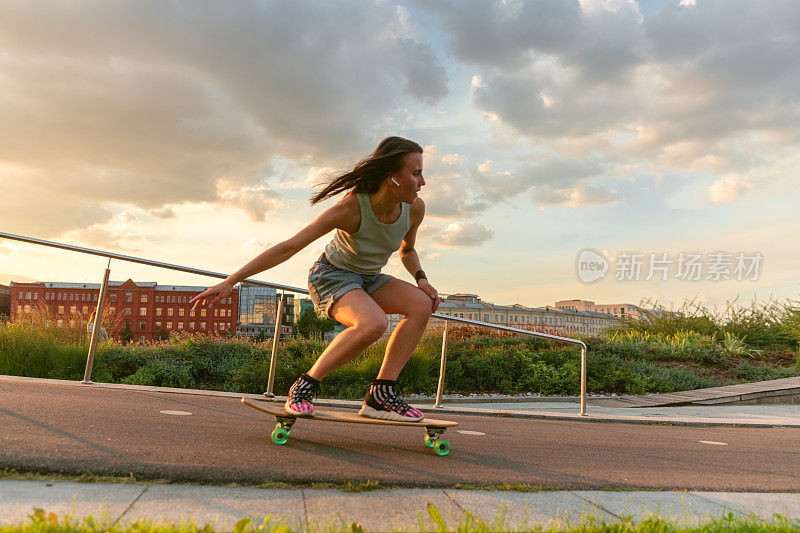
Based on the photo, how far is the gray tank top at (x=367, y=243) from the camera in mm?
3145

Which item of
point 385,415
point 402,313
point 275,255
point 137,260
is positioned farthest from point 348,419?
point 137,260

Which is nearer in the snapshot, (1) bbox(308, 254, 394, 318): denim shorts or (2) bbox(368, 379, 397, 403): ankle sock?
(2) bbox(368, 379, 397, 403): ankle sock

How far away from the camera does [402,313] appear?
3244mm

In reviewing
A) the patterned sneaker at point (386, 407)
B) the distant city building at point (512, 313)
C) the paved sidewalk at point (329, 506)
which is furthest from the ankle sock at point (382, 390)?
the distant city building at point (512, 313)

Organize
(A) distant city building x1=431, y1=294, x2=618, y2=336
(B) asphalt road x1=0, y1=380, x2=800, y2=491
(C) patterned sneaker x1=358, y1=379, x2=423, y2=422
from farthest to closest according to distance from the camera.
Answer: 1. (A) distant city building x1=431, y1=294, x2=618, y2=336
2. (C) patterned sneaker x1=358, y1=379, x2=423, y2=422
3. (B) asphalt road x1=0, y1=380, x2=800, y2=491

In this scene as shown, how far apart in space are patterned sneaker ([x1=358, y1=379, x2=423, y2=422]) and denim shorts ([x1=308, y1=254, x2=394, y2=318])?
54cm

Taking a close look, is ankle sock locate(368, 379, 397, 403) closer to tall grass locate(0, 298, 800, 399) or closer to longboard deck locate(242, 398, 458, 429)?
longboard deck locate(242, 398, 458, 429)

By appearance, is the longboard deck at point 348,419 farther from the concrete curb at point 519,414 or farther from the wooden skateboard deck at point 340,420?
the concrete curb at point 519,414

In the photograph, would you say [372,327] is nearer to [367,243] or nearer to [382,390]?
[382,390]

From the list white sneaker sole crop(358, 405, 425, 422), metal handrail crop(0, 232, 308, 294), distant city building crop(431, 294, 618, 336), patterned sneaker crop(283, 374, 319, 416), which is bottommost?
white sneaker sole crop(358, 405, 425, 422)

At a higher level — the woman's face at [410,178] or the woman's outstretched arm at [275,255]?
the woman's face at [410,178]

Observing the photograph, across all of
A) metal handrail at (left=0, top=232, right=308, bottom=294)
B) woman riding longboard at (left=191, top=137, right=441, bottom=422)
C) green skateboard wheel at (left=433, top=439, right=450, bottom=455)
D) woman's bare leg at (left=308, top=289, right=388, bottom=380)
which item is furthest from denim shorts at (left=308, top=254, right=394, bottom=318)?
metal handrail at (left=0, top=232, right=308, bottom=294)

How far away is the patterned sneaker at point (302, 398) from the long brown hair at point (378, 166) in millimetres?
1095

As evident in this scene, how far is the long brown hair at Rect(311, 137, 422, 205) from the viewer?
3.12 m
